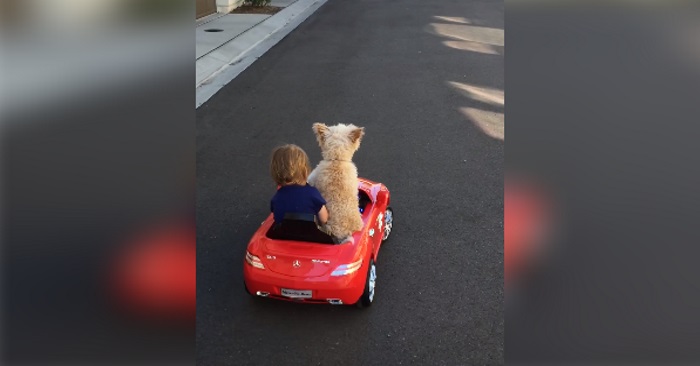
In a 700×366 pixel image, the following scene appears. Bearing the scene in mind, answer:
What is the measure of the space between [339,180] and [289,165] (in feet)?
1.58

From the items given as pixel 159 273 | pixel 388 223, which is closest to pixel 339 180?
pixel 388 223

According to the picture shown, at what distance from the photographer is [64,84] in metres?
1.13

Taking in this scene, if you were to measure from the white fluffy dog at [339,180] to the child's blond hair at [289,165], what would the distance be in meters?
0.29

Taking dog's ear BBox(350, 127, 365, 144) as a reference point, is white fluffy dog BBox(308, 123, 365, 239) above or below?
below

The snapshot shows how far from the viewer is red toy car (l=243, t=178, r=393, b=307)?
4.36m

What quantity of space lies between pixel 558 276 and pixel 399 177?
226 inches

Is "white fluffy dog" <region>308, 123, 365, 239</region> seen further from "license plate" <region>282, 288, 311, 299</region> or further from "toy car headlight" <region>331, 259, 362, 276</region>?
"license plate" <region>282, 288, 311, 299</region>

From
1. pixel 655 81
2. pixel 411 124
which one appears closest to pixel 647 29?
pixel 655 81

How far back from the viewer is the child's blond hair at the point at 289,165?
442 cm

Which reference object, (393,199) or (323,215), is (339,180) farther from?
(393,199)

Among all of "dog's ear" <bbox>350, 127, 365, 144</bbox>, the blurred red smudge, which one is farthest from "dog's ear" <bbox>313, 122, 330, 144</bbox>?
the blurred red smudge

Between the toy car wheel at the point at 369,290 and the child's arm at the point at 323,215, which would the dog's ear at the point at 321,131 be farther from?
the toy car wheel at the point at 369,290

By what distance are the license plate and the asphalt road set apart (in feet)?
1.04

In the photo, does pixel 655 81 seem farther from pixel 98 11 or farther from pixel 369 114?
pixel 369 114
